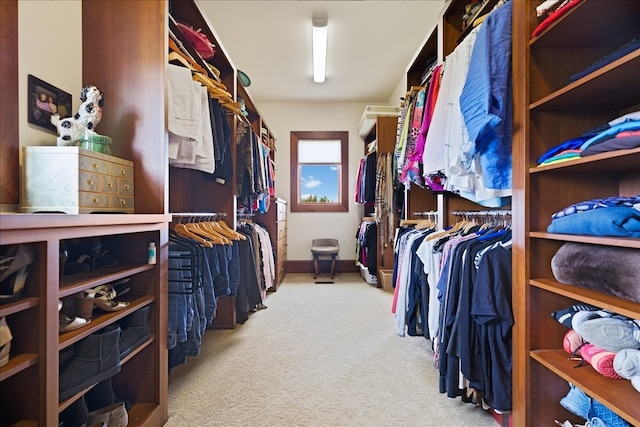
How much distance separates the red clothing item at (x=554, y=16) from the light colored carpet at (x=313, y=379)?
171cm

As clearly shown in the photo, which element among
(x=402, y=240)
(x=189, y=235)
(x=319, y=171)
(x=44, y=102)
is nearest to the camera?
(x=44, y=102)

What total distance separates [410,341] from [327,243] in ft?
9.66

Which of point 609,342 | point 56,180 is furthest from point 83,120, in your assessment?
point 609,342

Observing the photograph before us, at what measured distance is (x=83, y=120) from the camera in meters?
1.34

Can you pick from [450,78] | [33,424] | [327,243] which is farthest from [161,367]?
[327,243]

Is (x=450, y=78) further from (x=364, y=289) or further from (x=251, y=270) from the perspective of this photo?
(x=364, y=289)

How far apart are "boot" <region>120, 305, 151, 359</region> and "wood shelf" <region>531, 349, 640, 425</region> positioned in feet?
5.31

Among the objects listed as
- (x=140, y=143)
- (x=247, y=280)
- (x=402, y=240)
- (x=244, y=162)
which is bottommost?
(x=247, y=280)

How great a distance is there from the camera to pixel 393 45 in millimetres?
3674

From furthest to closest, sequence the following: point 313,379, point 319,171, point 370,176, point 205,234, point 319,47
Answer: point 319,171
point 370,176
point 319,47
point 205,234
point 313,379

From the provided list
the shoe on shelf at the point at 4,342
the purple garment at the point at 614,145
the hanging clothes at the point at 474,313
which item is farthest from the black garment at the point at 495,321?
the shoe on shelf at the point at 4,342

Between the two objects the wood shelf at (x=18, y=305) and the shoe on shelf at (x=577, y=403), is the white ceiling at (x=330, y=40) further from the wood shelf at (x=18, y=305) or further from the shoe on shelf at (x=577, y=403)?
the wood shelf at (x=18, y=305)

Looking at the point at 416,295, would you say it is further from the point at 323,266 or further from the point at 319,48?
the point at 323,266

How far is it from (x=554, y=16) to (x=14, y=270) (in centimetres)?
187
